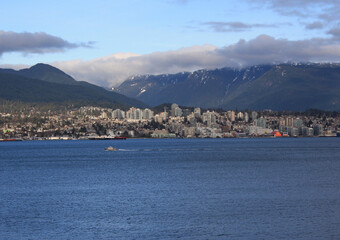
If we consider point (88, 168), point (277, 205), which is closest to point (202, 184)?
point (277, 205)

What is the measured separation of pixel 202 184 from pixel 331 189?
628 inches

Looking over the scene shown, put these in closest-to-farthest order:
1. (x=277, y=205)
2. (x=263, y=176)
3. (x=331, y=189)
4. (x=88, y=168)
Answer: (x=277, y=205)
(x=331, y=189)
(x=263, y=176)
(x=88, y=168)

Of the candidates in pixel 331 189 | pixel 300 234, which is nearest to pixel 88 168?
pixel 331 189

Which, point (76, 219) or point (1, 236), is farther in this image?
point (76, 219)

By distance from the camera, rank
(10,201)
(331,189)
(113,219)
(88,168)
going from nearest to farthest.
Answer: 1. (113,219)
2. (10,201)
3. (331,189)
4. (88,168)

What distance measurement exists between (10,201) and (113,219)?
659 inches

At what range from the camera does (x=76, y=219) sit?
163ft

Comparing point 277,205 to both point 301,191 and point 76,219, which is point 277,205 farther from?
point 76,219

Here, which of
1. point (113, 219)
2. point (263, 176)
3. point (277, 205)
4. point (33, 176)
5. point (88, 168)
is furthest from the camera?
point (88, 168)

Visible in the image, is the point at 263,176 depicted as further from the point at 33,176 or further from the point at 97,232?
the point at 97,232

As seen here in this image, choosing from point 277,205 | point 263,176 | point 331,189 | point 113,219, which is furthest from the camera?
point 263,176

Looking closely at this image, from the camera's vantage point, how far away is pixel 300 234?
140 ft

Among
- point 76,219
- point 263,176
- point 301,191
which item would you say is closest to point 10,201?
point 76,219

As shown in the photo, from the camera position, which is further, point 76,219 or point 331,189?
point 331,189
